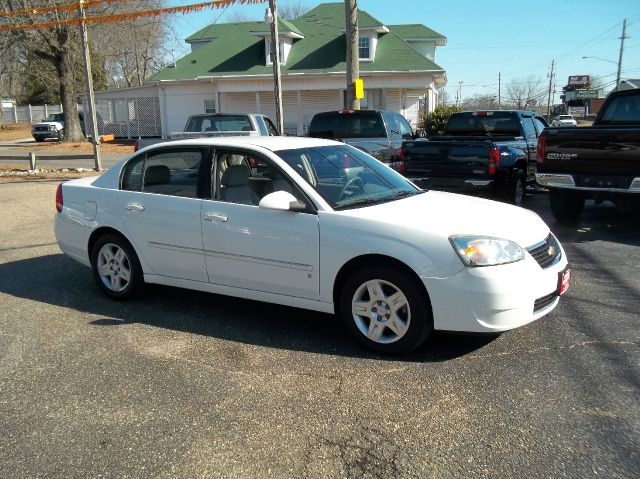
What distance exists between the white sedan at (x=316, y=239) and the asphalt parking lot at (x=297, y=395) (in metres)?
0.35

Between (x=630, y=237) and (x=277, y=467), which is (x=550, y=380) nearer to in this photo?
(x=277, y=467)

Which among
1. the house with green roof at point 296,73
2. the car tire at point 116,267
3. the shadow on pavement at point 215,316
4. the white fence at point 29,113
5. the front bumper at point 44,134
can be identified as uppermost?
the house with green roof at point 296,73

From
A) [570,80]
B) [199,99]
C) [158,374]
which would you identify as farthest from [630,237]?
[570,80]

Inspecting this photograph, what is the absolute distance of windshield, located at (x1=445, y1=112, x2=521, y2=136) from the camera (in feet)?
37.2

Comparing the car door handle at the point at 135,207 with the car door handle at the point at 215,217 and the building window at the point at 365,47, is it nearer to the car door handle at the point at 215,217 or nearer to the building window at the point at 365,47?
the car door handle at the point at 215,217

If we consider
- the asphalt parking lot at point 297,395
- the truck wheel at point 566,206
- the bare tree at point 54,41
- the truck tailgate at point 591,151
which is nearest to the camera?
the asphalt parking lot at point 297,395

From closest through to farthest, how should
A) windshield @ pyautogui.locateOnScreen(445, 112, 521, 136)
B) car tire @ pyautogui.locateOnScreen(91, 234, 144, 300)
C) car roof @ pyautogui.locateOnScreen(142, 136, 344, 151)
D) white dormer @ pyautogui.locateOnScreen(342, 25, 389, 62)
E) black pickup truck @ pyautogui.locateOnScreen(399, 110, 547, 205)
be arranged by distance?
1. car roof @ pyautogui.locateOnScreen(142, 136, 344, 151)
2. car tire @ pyautogui.locateOnScreen(91, 234, 144, 300)
3. black pickup truck @ pyautogui.locateOnScreen(399, 110, 547, 205)
4. windshield @ pyautogui.locateOnScreen(445, 112, 521, 136)
5. white dormer @ pyautogui.locateOnScreen(342, 25, 389, 62)

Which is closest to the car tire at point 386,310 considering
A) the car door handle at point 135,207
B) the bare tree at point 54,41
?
the car door handle at point 135,207

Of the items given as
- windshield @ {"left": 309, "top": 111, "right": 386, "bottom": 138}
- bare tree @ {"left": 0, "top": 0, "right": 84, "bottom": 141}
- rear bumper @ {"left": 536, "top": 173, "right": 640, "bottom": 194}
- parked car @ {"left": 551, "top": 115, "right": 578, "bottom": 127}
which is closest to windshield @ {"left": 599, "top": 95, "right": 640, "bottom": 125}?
rear bumper @ {"left": 536, "top": 173, "right": 640, "bottom": 194}

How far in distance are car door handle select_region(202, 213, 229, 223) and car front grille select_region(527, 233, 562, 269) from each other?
7.98ft

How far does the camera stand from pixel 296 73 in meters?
30.7

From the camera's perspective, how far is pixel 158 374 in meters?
4.14

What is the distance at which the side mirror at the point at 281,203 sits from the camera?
449cm

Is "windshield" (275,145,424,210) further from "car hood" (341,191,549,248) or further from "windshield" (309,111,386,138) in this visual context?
"windshield" (309,111,386,138)
